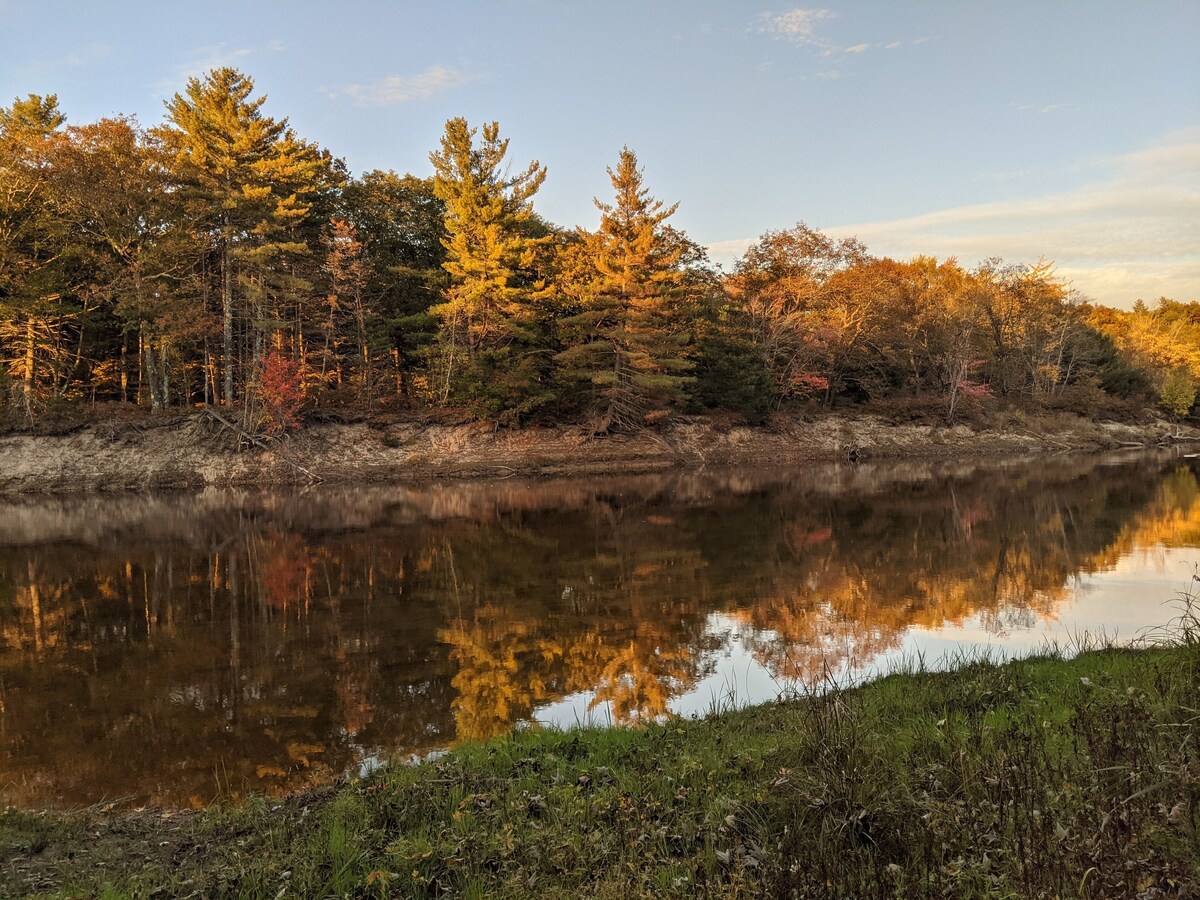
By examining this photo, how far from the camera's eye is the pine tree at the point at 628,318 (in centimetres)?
3784

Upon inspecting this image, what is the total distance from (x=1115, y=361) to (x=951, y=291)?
63.1 ft

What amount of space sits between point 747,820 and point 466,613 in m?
8.25

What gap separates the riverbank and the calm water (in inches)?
370

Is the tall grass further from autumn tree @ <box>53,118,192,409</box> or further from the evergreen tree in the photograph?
the evergreen tree

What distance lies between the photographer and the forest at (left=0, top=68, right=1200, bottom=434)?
34125mm

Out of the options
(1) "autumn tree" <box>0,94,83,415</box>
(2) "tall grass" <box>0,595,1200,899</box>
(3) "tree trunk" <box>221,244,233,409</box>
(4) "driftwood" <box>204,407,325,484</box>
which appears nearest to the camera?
(2) "tall grass" <box>0,595,1200,899</box>

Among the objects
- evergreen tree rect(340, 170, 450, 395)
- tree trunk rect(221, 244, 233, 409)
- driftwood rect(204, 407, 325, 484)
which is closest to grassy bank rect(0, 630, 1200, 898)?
driftwood rect(204, 407, 325, 484)

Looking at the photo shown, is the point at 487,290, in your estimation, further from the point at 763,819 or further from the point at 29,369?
the point at 763,819

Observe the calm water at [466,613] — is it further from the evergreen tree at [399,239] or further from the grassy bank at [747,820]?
the evergreen tree at [399,239]

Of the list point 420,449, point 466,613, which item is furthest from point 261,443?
point 466,613

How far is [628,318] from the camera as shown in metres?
38.0

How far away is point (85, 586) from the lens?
14.5 m

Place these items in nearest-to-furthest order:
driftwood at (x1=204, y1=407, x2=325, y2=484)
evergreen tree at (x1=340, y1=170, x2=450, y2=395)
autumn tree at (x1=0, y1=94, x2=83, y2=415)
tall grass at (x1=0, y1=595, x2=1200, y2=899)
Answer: tall grass at (x1=0, y1=595, x2=1200, y2=899) < autumn tree at (x1=0, y1=94, x2=83, y2=415) < driftwood at (x1=204, y1=407, x2=325, y2=484) < evergreen tree at (x1=340, y1=170, x2=450, y2=395)

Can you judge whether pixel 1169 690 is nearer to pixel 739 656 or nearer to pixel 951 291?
pixel 739 656
